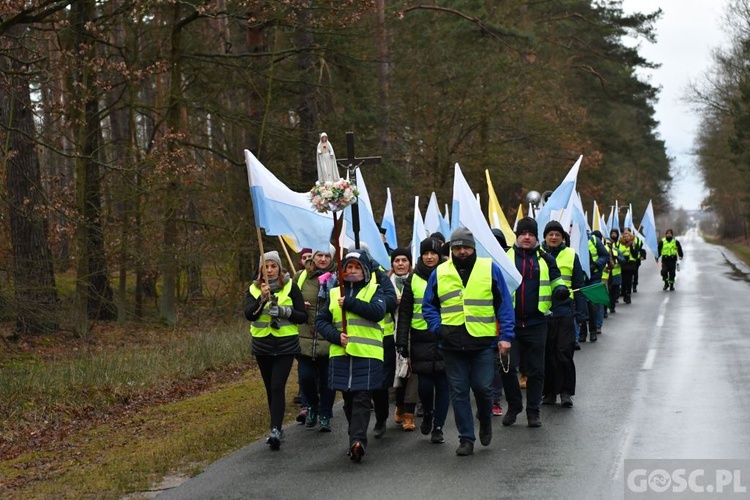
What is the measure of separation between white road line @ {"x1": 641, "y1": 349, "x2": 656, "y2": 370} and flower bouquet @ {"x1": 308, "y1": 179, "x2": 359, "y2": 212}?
6.09 meters

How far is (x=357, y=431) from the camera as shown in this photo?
8.84 meters

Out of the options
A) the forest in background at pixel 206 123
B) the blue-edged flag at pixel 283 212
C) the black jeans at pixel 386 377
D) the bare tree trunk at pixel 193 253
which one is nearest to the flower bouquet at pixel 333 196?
the blue-edged flag at pixel 283 212

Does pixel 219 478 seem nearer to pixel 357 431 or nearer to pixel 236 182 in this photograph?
pixel 357 431

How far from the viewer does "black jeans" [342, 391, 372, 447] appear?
29.0 ft

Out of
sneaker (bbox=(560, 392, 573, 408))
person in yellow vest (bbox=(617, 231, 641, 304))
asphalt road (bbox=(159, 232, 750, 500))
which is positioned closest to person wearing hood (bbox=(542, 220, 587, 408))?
sneaker (bbox=(560, 392, 573, 408))

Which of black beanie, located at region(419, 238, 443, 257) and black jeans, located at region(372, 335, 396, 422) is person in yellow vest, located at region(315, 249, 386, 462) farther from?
black beanie, located at region(419, 238, 443, 257)

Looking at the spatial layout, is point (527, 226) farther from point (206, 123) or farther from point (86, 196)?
point (206, 123)

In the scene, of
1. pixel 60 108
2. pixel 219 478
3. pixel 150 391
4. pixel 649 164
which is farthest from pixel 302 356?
pixel 649 164

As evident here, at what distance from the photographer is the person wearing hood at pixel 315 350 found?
34.1 ft

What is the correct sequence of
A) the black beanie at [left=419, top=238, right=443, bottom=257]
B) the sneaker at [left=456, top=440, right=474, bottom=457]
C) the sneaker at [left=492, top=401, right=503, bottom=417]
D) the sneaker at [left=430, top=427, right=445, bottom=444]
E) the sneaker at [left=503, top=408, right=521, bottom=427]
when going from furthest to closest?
1. the sneaker at [left=492, top=401, right=503, bottom=417]
2. the sneaker at [left=503, top=408, right=521, bottom=427]
3. the black beanie at [left=419, top=238, right=443, bottom=257]
4. the sneaker at [left=430, top=427, right=445, bottom=444]
5. the sneaker at [left=456, top=440, right=474, bottom=457]

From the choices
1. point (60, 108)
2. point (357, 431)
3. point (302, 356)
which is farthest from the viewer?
point (60, 108)

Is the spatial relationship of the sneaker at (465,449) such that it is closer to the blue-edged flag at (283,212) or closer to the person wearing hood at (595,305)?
the blue-edged flag at (283,212)

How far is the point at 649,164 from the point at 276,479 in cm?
6651

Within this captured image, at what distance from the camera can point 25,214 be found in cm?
1597
